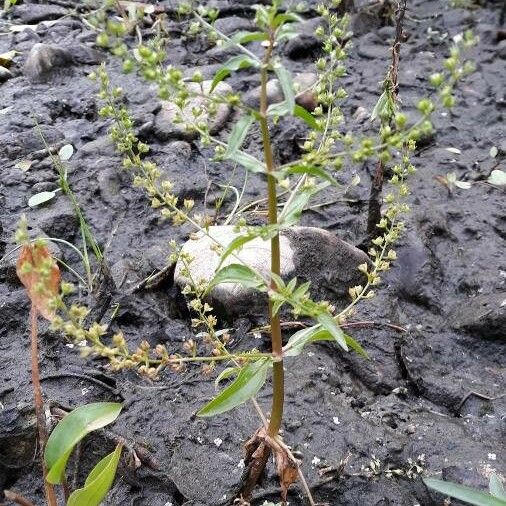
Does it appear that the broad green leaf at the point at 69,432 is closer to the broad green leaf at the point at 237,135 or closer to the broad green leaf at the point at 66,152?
the broad green leaf at the point at 237,135

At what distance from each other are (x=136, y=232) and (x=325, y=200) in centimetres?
81

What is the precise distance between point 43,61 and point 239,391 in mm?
2653

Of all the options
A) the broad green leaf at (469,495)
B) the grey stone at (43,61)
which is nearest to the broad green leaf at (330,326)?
the broad green leaf at (469,495)

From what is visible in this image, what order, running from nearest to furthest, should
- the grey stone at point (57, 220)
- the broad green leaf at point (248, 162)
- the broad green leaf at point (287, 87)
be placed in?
1. the broad green leaf at point (287, 87)
2. the broad green leaf at point (248, 162)
3. the grey stone at point (57, 220)

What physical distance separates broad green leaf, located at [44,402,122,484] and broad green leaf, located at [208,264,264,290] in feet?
1.22

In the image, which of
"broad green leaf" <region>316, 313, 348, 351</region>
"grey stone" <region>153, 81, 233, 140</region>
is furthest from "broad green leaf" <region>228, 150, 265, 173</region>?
"grey stone" <region>153, 81, 233, 140</region>

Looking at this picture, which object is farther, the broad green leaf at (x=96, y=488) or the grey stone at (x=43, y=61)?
the grey stone at (x=43, y=61)

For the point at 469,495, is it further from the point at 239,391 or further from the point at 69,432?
the point at 69,432

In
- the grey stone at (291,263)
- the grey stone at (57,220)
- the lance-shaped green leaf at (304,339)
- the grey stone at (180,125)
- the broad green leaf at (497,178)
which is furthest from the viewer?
the grey stone at (180,125)

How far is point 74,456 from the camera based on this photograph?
1.59m

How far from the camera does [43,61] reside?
3.25m

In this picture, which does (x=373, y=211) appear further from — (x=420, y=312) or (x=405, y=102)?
(x=405, y=102)

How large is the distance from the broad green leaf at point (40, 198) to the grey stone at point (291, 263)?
2.20ft

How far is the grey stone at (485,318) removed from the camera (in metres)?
2.01
